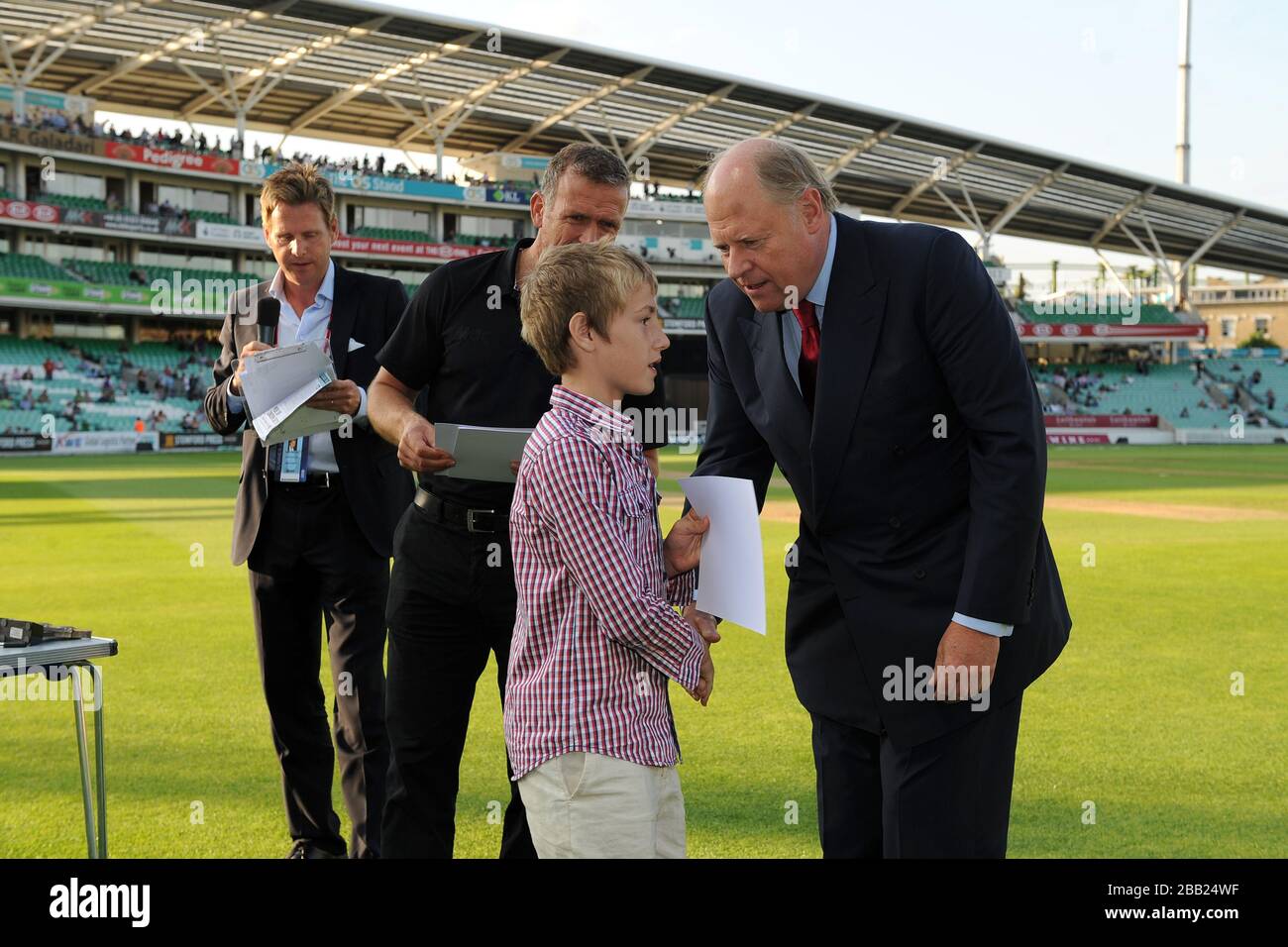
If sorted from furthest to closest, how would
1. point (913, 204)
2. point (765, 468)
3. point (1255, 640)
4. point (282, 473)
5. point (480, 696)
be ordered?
1. point (913, 204)
2. point (1255, 640)
3. point (480, 696)
4. point (282, 473)
5. point (765, 468)

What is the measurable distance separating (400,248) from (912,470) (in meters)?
66.1

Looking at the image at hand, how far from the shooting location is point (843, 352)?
10.6ft

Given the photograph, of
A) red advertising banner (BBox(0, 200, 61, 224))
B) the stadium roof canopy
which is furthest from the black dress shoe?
red advertising banner (BBox(0, 200, 61, 224))

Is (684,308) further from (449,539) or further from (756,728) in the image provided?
(449,539)

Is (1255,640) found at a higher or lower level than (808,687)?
lower

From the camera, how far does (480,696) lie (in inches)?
330

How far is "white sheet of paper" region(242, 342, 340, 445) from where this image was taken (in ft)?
14.7

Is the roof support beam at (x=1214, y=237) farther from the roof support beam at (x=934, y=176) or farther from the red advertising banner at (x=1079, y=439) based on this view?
the red advertising banner at (x=1079, y=439)

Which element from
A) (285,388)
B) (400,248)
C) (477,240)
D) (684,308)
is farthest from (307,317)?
(684,308)

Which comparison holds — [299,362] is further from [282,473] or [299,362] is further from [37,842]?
[37,842]

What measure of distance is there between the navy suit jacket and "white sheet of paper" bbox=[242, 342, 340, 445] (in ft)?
6.58
